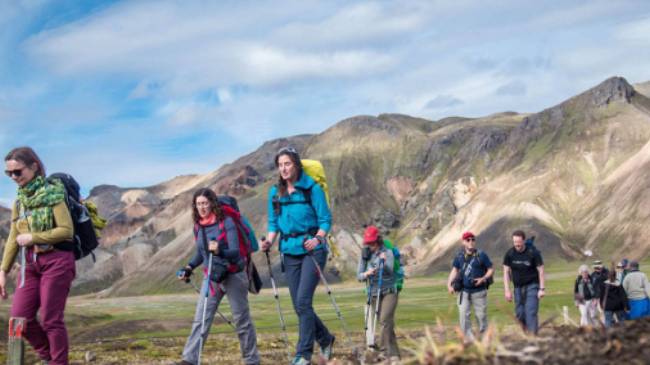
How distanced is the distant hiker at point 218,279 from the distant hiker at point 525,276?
22.5 ft

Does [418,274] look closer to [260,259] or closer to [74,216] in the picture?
[260,259]

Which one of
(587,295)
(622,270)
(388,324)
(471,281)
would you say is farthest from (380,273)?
(587,295)

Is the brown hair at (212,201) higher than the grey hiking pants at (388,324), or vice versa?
the brown hair at (212,201)

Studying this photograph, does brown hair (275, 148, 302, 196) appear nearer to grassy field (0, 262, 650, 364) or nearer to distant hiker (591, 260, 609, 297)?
grassy field (0, 262, 650, 364)

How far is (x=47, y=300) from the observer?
31.3ft

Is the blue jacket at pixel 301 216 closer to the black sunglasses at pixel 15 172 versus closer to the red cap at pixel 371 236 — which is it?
the red cap at pixel 371 236

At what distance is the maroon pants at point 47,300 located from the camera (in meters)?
9.59

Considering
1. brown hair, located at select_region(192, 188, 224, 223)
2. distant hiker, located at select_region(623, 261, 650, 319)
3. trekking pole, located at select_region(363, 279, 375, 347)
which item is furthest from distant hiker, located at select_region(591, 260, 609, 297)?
brown hair, located at select_region(192, 188, 224, 223)

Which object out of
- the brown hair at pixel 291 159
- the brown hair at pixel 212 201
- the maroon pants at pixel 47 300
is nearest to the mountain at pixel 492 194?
the brown hair at pixel 291 159

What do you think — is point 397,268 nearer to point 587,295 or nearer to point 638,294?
point 638,294

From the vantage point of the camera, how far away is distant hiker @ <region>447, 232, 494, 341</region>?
16016 millimetres

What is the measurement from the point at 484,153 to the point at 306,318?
16480 centimetres

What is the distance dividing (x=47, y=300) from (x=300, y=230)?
3.66m

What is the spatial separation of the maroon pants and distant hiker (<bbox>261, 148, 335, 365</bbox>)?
2.82m
